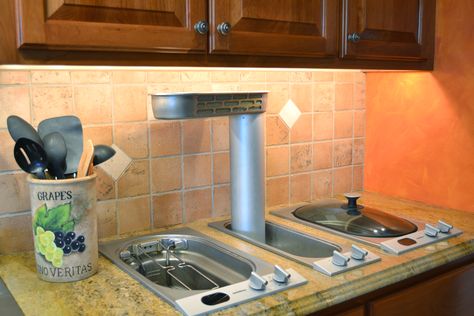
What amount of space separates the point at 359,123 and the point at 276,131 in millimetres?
393

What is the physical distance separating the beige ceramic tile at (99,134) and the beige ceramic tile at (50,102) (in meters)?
0.06

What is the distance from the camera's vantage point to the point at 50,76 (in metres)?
1.25

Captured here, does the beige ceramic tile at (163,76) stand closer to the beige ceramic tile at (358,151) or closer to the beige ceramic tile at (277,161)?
the beige ceramic tile at (277,161)

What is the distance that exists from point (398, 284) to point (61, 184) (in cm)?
76

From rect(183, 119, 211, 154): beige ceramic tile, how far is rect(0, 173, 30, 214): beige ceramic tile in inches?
17.4

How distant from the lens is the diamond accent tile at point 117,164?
1.37 metres

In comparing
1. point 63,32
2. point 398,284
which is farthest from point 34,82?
point 398,284

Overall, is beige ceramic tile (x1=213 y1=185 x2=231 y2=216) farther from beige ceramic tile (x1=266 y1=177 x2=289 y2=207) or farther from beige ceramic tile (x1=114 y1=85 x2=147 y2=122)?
beige ceramic tile (x1=114 y1=85 x2=147 y2=122)

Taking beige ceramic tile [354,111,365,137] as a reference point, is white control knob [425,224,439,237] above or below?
below

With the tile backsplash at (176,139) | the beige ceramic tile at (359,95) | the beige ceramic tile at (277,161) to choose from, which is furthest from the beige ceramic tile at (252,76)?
the beige ceramic tile at (359,95)

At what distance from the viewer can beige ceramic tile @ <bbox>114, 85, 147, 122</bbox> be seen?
1.36 m

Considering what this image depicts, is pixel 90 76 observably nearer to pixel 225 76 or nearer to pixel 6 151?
pixel 6 151

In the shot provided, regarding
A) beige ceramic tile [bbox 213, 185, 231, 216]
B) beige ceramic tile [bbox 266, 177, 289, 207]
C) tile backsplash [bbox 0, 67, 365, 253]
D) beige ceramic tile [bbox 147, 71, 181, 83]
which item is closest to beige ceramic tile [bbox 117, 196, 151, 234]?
tile backsplash [bbox 0, 67, 365, 253]

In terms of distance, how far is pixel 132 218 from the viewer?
4.66 ft
